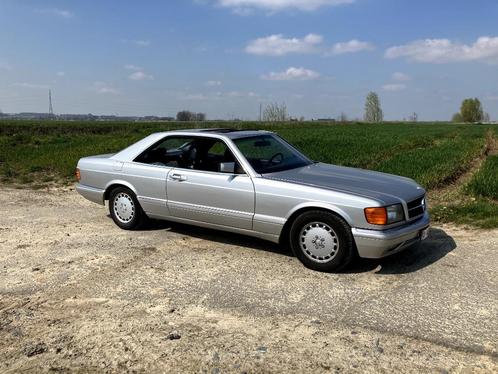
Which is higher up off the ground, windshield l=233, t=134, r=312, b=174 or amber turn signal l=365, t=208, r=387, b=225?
windshield l=233, t=134, r=312, b=174

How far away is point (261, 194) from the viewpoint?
5289mm

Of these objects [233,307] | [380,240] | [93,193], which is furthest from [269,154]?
[93,193]

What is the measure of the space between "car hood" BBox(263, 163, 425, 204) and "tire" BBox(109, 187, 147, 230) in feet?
6.91

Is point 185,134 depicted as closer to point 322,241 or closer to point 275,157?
point 275,157

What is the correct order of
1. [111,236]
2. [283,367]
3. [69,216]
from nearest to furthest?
[283,367] < [111,236] < [69,216]

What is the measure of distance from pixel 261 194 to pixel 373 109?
118061 mm

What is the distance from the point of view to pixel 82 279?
4.75m

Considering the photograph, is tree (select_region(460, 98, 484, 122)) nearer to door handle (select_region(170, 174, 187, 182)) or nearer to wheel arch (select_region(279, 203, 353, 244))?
door handle (select_region(170, 174, 187, 182))

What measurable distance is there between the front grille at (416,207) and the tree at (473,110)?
127402 mm

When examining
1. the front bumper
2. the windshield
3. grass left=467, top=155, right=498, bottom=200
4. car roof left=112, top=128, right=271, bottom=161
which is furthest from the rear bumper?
grass left=467, top=155, right=498, bottom=200

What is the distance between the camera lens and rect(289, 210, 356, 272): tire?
191 inches

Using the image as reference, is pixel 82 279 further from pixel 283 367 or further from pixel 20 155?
pixel 20 155

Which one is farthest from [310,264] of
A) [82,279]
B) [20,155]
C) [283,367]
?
[20,155]

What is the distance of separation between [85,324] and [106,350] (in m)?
0.51
